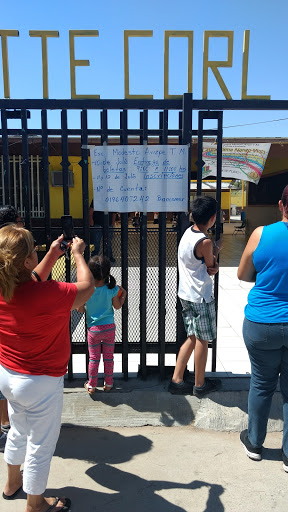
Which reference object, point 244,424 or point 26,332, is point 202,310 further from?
point 26,332

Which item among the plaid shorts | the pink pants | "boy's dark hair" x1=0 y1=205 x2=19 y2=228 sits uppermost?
"boy's dark hair" x1=0 y1=205 x2=19 y2=228

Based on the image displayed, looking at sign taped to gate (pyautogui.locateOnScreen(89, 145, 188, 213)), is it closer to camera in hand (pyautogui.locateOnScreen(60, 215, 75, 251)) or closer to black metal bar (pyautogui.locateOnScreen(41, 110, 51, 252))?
black metal bar (pyautogui.locateOnScreen(41, 110, 51, 252))

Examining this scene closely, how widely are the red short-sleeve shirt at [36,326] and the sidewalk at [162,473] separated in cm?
97

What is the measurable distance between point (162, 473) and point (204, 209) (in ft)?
6.35

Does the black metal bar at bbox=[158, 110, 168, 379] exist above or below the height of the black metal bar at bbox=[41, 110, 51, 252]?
below

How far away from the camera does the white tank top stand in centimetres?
308

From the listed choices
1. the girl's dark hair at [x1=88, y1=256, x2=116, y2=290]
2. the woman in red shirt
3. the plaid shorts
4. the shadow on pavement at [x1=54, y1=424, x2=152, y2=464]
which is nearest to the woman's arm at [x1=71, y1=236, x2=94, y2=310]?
the woman in red shirt

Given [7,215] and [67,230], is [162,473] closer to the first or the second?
[67,230]

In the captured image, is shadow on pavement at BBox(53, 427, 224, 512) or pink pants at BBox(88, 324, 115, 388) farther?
pink pants at BBox(88, 324, 115, 388)

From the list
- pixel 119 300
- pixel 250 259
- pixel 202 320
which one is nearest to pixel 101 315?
pixel 119 300

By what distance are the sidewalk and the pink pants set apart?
468mm

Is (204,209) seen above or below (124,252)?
above

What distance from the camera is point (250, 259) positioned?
2654 millimetres

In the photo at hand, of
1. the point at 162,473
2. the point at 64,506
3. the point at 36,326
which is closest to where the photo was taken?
the point at 36,326
